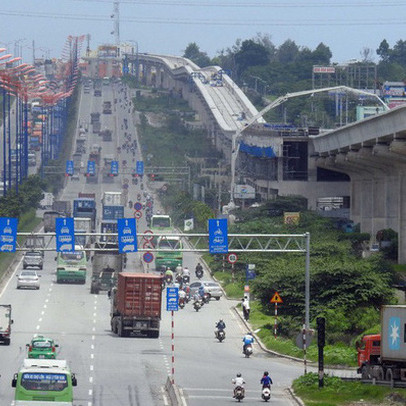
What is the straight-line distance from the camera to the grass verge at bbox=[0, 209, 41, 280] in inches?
3821

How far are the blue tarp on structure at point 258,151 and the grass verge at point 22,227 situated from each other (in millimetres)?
23531

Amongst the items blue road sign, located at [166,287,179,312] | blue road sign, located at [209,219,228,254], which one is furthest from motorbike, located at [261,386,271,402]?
blue road sign, located at [209,219,228,254]

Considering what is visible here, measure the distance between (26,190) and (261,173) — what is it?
82.2 feet

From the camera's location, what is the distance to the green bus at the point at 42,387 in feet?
131

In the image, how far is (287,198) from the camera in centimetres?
13325

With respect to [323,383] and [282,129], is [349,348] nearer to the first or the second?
[323,383]

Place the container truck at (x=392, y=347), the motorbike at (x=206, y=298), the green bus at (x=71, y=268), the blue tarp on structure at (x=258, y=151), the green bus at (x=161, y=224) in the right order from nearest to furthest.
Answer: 1. the container truck at (x=392, y=347)
2. the motorbike at (x=206, y=298)
3. the green bus at (x=71, y=268)
4. the green bus at (x=161, y=224)
5. the blue tarp on structure at (x=258, y=151)

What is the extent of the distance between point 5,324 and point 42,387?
81.1ft

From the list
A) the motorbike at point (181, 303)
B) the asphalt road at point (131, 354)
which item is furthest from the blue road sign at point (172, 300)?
the motorbike at point (181, 303)

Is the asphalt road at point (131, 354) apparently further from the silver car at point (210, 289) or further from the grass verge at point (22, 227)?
the grass verge at point (22, 227)

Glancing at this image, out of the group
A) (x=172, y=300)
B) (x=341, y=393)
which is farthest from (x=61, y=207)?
(x=341, y=393)

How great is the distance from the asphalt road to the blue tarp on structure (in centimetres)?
4928

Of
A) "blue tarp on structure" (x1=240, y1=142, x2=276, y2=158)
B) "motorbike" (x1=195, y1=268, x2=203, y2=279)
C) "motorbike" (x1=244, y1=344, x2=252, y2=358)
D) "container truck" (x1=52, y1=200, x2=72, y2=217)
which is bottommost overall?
"motorbike" (x1=244, y1=344, x2=252, y2=358)

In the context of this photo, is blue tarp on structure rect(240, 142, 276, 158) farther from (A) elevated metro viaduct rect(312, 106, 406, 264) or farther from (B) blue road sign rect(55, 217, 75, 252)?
(B) blue road sign rect(55, 217, 75, 252)
